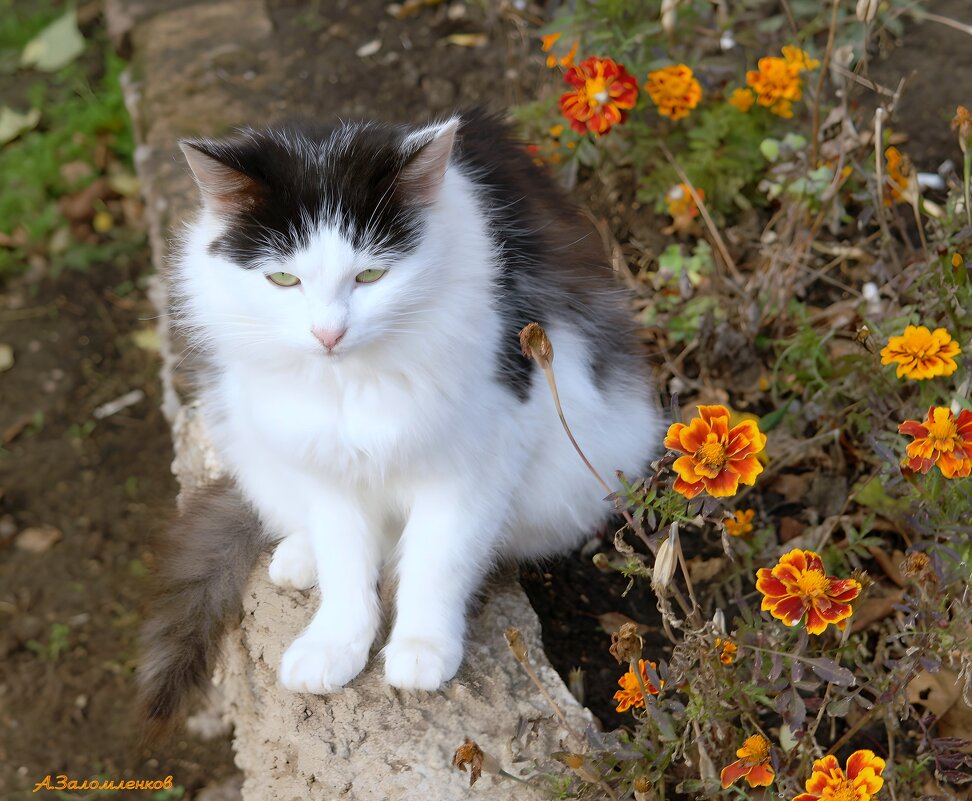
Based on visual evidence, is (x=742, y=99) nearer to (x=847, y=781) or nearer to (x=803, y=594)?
(x=803, y=594)

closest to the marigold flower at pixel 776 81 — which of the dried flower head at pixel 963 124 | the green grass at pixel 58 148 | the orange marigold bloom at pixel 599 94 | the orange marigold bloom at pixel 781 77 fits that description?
the orange marigold bloom at pixel 781 77

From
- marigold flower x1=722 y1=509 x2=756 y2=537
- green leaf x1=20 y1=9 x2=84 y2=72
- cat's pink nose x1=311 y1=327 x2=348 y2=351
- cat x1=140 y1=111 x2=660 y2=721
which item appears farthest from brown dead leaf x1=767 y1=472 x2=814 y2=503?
green leaf x1=20 y1=9 x2=84 y2=72

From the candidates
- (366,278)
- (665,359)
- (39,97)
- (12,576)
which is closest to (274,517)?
(366,278)

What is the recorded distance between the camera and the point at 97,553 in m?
3.26

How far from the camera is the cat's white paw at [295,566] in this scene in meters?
2.18

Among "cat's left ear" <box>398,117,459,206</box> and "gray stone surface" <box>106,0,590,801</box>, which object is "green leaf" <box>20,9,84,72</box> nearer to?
"gray stone surface" <box>106,0,590,801</box>

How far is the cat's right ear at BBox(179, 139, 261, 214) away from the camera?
62.0 inches

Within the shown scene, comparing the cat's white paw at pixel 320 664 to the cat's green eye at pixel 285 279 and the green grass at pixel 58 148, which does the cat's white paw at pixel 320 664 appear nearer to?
the cat's green eye at pixel 285 279

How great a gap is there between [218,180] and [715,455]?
903 millimetres

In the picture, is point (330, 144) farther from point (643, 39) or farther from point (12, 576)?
point (12, 576)

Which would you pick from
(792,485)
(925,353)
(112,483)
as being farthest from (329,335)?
(112,483)

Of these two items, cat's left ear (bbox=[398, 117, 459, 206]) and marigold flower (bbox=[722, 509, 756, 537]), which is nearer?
cat's left ear (bbox=[398, 117, 459, 206])

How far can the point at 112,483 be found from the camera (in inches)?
136

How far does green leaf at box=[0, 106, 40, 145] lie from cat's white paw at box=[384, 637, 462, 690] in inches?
146
